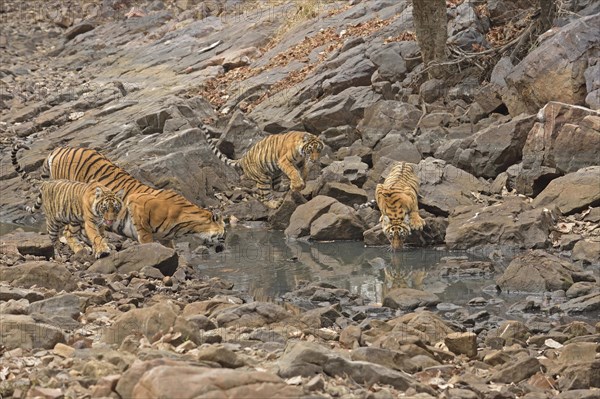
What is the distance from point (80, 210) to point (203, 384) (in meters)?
7.02

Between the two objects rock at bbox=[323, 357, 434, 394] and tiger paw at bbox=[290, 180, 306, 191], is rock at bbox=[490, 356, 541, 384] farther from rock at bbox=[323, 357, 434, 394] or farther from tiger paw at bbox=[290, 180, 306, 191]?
tiger paw at bbox=[290, 180, 306, 191]

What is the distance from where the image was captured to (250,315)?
7.84 meters

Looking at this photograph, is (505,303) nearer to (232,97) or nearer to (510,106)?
(510,106)

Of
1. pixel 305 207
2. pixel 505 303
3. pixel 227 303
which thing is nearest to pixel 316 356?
pixel 227 303

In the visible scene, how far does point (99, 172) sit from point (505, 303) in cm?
574

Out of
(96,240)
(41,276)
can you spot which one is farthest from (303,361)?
(96,240)

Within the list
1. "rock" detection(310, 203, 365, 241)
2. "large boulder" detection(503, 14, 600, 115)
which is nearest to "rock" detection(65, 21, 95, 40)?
"large boulder" detection(503, 14, 600, 115)

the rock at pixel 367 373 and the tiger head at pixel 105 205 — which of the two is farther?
the tiger head at pixel 105 205

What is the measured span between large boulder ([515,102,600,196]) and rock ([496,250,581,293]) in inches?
127

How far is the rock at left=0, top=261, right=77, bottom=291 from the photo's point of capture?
8.82 m

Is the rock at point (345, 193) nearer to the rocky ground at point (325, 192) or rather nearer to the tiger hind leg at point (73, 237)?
the rocky ground at point (325, 192)

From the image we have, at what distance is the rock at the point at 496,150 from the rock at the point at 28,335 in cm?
853

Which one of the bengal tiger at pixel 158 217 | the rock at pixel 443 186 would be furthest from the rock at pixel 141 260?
the rock at pixel 443 186

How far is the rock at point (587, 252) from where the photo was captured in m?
10.9
